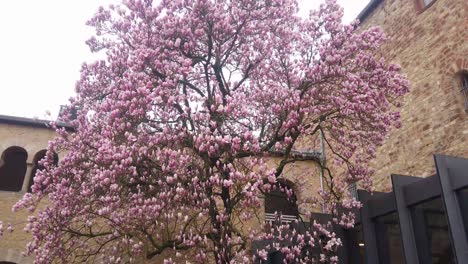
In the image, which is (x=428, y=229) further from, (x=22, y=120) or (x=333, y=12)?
(x=22, y=120)

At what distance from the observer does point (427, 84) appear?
1234cm

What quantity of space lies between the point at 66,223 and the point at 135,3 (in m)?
5.01

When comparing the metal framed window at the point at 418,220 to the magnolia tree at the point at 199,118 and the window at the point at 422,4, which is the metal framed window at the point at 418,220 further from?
the window at the point at 422,4

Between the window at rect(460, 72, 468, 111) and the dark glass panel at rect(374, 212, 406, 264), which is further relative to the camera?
the window at rect(460, 72, 468, 111)

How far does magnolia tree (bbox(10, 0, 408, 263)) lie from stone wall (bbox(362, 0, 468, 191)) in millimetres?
2564

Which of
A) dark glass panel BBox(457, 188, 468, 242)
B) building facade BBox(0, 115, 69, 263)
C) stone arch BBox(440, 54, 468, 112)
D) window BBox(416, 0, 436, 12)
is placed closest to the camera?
dark glass panel BBox(457, 188, 468, 242)

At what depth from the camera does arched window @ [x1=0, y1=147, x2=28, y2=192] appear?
1396cm

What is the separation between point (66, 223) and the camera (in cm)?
855

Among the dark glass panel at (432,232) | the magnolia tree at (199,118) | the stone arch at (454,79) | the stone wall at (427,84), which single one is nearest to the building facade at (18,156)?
the magnolia tree at (199,118)

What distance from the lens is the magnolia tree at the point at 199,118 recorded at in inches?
306

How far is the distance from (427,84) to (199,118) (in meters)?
7.99

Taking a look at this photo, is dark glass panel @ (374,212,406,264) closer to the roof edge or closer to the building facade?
the roof edge

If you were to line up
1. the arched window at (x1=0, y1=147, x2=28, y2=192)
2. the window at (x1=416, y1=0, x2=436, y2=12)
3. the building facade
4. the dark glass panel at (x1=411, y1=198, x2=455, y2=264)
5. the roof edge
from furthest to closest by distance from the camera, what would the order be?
the arched window at (x1=0, y1=147, x2=28, y2=192)
the roof edge
the window at (x1=416, y1=0, x2=436, y2=12)
the building facade
the dark glass panel at (x1=411, y1=198, x2=455, y2=264)

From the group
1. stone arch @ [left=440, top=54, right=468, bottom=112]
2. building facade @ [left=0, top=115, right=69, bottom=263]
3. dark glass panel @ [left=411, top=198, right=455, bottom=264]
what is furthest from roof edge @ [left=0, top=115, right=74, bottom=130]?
stone arch @ [left=440, top=54, right=468, bottom=112]
